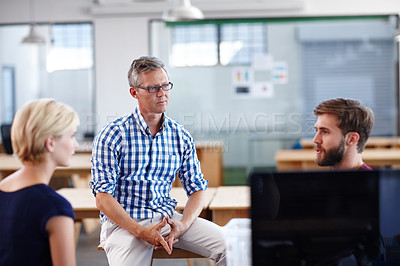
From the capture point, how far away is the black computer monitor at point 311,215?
121 centimetres

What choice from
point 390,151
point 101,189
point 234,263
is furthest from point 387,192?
point 390,151

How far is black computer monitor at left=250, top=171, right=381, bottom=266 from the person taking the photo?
1209 mm

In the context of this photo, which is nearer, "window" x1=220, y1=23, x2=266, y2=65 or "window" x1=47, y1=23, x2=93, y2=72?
"window" x1=220, y1=23, x2=266, y2=65

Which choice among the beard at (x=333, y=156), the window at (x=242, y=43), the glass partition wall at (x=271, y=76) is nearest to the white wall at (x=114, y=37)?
the window at (x=242, y=43)

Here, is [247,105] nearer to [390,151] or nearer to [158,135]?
[390,151]

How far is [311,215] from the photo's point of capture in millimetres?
1220

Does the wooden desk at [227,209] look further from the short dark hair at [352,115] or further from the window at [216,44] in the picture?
the window at [216,44]

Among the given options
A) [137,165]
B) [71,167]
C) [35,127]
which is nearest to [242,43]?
[71,167]

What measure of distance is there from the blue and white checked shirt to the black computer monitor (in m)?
1.44

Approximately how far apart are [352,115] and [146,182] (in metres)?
0.99

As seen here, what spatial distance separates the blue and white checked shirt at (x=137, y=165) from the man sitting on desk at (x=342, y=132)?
2.53 ft

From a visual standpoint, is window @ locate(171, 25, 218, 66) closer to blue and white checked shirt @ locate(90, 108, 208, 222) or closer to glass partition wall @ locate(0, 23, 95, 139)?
glass partition wall @ locate(0, 23, 95, 139)

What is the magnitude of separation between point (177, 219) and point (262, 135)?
4869 millimetres

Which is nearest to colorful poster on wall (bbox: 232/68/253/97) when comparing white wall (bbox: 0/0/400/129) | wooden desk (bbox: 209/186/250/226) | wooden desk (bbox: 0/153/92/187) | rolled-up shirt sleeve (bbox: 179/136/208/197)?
white wall (bbox: 0/0/400/129)
